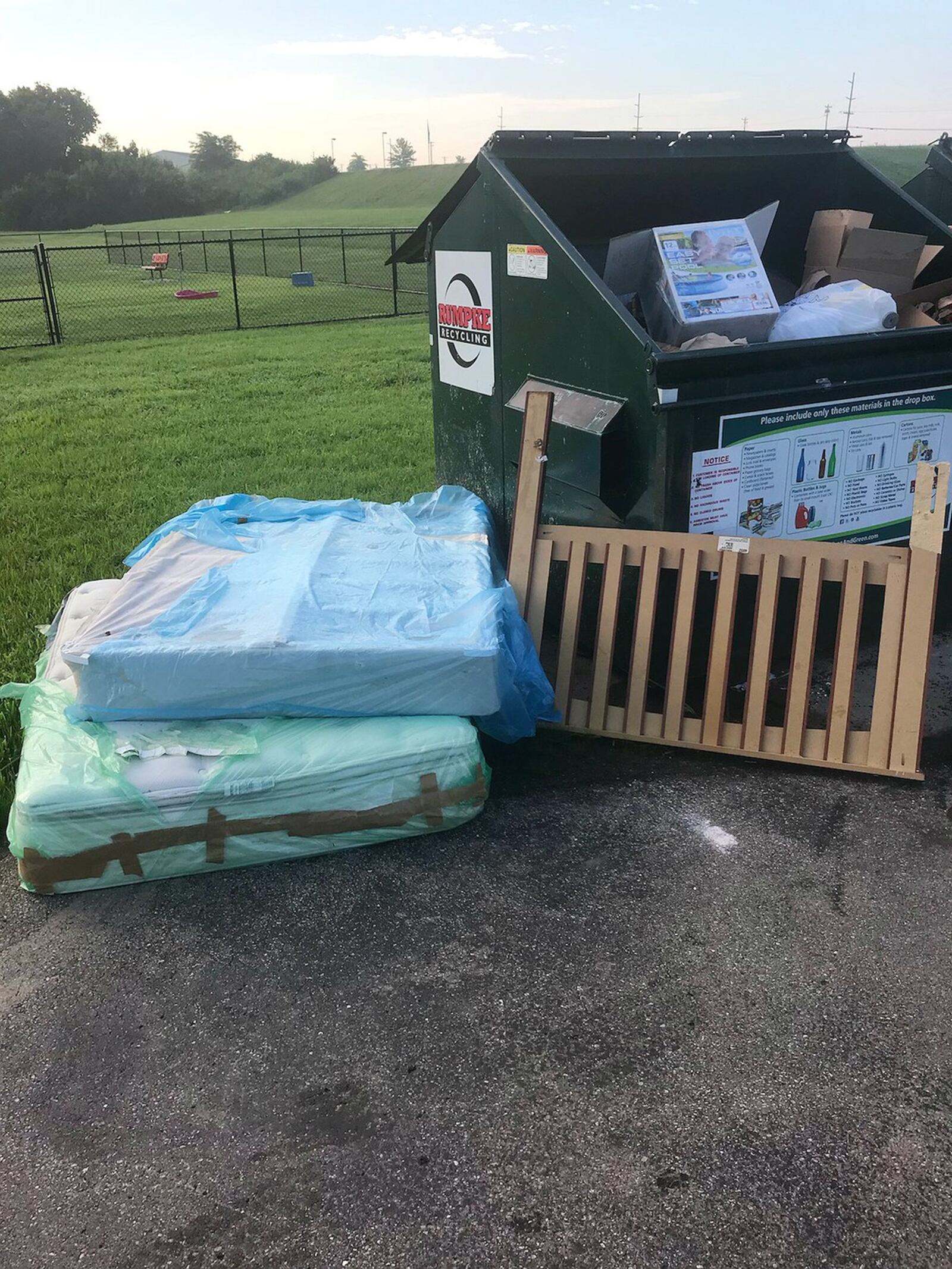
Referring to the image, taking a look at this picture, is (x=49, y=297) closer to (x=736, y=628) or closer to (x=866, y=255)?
(x=866, y=255)

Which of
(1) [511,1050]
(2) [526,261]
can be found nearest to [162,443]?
(2) [526,261]

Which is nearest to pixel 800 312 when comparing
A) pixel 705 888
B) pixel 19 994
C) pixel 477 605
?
pixel 477 605

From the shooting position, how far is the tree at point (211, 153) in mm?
83000

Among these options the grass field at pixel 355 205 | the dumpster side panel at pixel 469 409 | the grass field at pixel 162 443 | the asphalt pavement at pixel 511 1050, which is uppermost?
the grass field at pixel 355 205

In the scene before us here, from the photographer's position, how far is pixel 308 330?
14617 mm

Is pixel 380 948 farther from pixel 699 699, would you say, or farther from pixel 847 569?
pixel 847 569

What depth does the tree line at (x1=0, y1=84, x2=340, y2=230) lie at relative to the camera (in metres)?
55.2

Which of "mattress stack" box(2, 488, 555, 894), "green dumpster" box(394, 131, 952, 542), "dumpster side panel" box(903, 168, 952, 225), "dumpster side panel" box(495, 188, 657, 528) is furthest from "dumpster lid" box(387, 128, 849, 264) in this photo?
"mattress stack" box(2, 488, 555, 894)

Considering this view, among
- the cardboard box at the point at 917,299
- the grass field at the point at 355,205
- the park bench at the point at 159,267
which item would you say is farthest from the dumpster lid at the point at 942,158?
the grass field at the point at 355,205

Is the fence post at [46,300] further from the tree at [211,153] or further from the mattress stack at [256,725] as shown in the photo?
the tree at [211,153]

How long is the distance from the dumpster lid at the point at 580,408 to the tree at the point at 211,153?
90.8 metres

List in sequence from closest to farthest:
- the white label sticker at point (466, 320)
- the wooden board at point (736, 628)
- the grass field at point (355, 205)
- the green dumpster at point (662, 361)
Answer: the wooden board at point (736, 628) → the green dumpster at point (662, 361) → the white label sticker at point (466, 320) → the grass field at point (355, 205)

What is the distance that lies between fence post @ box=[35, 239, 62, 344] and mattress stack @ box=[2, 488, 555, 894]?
12589 mm

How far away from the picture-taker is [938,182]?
5199 mm
